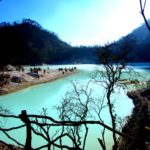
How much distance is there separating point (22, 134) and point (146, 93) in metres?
31.2

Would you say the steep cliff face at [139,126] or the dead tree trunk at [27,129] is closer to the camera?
the steep cliff face at [139,126]

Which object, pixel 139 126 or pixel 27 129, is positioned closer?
pixel 27 129

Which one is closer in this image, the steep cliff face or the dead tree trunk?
the steep cliff face

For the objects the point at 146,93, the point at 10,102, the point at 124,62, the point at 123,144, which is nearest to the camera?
the point at 123,144

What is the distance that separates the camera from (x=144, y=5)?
114 inches

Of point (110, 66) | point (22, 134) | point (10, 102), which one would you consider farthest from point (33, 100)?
point (110, 66)

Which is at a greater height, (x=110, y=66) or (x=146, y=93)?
(x=110, y=66)

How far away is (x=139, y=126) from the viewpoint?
31672 millimetres

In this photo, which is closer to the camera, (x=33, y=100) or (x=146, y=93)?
(x=146, y=93)

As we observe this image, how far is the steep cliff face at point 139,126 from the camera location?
1.90 meters

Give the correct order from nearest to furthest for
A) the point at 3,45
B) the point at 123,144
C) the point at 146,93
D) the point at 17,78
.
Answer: the point at 3,45, the point at 123,144, the point at 146,93, the point at 17,78

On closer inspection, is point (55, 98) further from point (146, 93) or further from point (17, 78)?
point (17, 78)

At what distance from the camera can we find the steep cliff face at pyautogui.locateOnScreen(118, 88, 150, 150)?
1.90 meters

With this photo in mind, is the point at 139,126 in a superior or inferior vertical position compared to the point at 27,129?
inferior
